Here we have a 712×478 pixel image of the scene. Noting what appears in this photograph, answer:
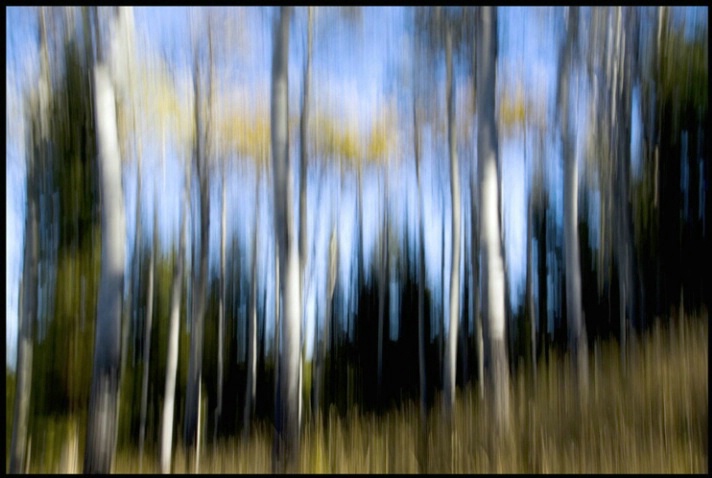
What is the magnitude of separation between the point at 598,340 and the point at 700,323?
704mm

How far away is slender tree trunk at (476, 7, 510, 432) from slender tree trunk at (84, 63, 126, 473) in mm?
2522

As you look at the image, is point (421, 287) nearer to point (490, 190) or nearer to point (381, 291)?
point (381, 291)

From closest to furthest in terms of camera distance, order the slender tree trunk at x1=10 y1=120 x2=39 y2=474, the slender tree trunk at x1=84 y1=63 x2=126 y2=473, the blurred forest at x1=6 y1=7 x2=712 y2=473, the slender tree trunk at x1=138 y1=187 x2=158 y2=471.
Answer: the slender tree trunk at x1=84 y1=63 x2=126 y2=473
the slender tree trunk at x1=138 y1=187 x2=158 y2=471
the blurred forest at x1=6 y1=7 x2=712 y2=473
the slender tree trunk at x1=10 y1=120 x2=39 y2=474

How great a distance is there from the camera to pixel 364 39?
14.0ft

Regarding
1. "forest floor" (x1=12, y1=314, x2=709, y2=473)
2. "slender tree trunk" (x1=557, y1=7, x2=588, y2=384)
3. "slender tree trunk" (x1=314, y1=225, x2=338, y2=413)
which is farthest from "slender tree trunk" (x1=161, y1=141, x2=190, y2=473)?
"slender tree trunk" (x1=557, y1=7, x2=588, y2=384)

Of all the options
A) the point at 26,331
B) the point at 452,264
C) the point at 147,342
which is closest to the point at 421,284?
the point at 452,264

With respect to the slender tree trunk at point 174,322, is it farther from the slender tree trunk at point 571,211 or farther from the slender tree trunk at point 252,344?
the slender tree trunk at point 571,211

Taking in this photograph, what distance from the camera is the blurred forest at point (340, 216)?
4090 mm

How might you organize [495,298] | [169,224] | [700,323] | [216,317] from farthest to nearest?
[216,317] < [169,224] < [495,298] < [700,323]

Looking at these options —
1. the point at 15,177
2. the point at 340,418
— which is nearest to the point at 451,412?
the point at 340,418

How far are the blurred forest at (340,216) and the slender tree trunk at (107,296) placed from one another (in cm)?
1

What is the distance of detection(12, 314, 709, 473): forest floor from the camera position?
3.30 meters

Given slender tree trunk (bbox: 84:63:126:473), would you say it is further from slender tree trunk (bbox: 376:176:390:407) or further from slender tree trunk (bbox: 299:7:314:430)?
slender tree trunk (bbox: 376:176:390:407)

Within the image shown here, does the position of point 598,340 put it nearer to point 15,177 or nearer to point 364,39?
point 364,39
